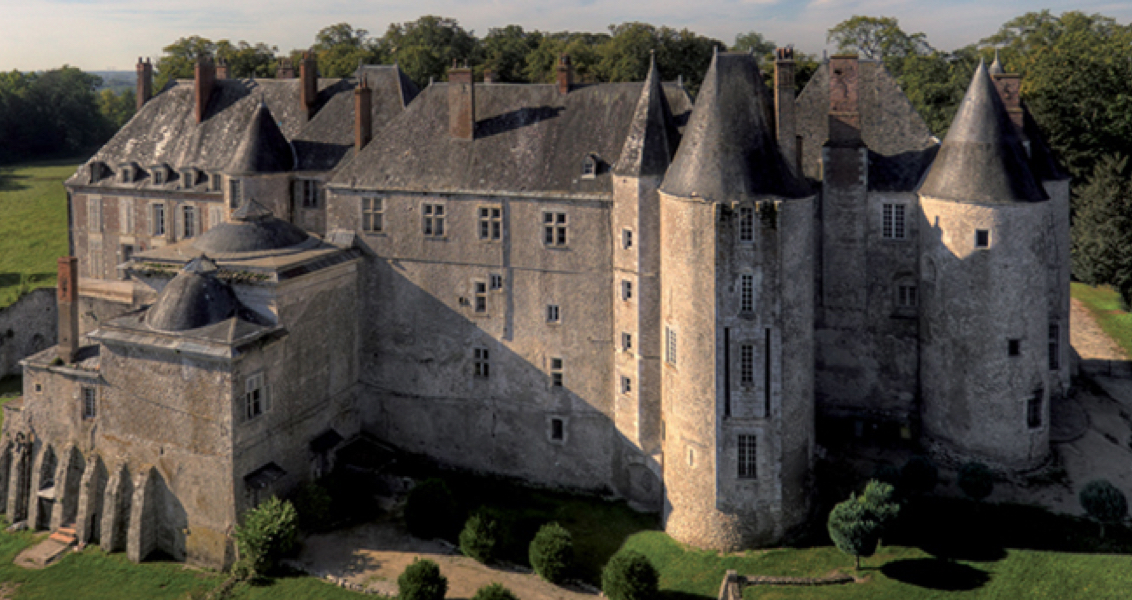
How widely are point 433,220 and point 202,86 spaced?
22.2 meters

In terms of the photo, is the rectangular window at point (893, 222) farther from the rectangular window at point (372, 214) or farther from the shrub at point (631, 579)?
the rectangular window at point (372, 214)

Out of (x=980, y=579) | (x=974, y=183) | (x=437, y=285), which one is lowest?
(x=980, y=579)

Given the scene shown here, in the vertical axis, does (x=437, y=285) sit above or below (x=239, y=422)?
above

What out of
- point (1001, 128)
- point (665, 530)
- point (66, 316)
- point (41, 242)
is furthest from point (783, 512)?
point (41, 242)

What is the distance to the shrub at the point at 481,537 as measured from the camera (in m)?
37.6

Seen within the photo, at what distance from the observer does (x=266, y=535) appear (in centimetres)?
3697

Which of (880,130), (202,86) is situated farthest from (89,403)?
(880,130)

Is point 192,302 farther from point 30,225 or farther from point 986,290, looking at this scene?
point 30,225

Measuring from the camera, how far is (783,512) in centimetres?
3762

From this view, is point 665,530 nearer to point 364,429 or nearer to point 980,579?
point 980,579

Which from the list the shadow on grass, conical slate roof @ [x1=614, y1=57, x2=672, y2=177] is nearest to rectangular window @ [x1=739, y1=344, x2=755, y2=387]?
conical slate roof @ [x1=614, y1=57, x2=672, y2=177]

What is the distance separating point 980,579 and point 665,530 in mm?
12017

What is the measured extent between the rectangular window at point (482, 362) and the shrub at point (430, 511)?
624 cm

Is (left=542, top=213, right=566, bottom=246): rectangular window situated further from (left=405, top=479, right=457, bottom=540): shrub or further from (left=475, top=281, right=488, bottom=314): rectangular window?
(left=405, top=479, right=457, bottom=540): shrub
